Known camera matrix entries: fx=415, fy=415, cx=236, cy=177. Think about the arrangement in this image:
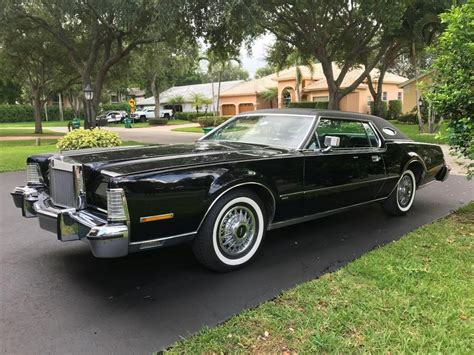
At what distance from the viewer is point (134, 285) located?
3676 millimetres

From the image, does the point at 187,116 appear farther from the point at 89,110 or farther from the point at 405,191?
the point at 405,191

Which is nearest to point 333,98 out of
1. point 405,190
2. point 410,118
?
point 410,118

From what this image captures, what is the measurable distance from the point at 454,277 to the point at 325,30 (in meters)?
16.8

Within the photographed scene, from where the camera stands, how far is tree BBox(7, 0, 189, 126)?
1361 centimetres

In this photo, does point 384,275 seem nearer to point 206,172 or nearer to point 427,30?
point 206,172

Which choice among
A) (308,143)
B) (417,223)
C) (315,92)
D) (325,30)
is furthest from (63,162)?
(315,92)

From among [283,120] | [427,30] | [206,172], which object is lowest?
[206,172]

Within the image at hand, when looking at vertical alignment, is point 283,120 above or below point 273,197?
above

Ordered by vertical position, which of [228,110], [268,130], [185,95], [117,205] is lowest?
[117,205]

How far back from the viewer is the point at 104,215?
338cm

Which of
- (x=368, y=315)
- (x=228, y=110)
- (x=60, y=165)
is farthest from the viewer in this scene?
(x=228, y=110)

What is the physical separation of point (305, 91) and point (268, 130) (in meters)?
33.4

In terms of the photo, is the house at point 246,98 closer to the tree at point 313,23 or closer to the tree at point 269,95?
the tree at point 269,95

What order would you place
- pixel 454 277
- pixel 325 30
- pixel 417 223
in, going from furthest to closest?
1. pixel 325 30
2. pixel 417 223
3. pixel 454 277
